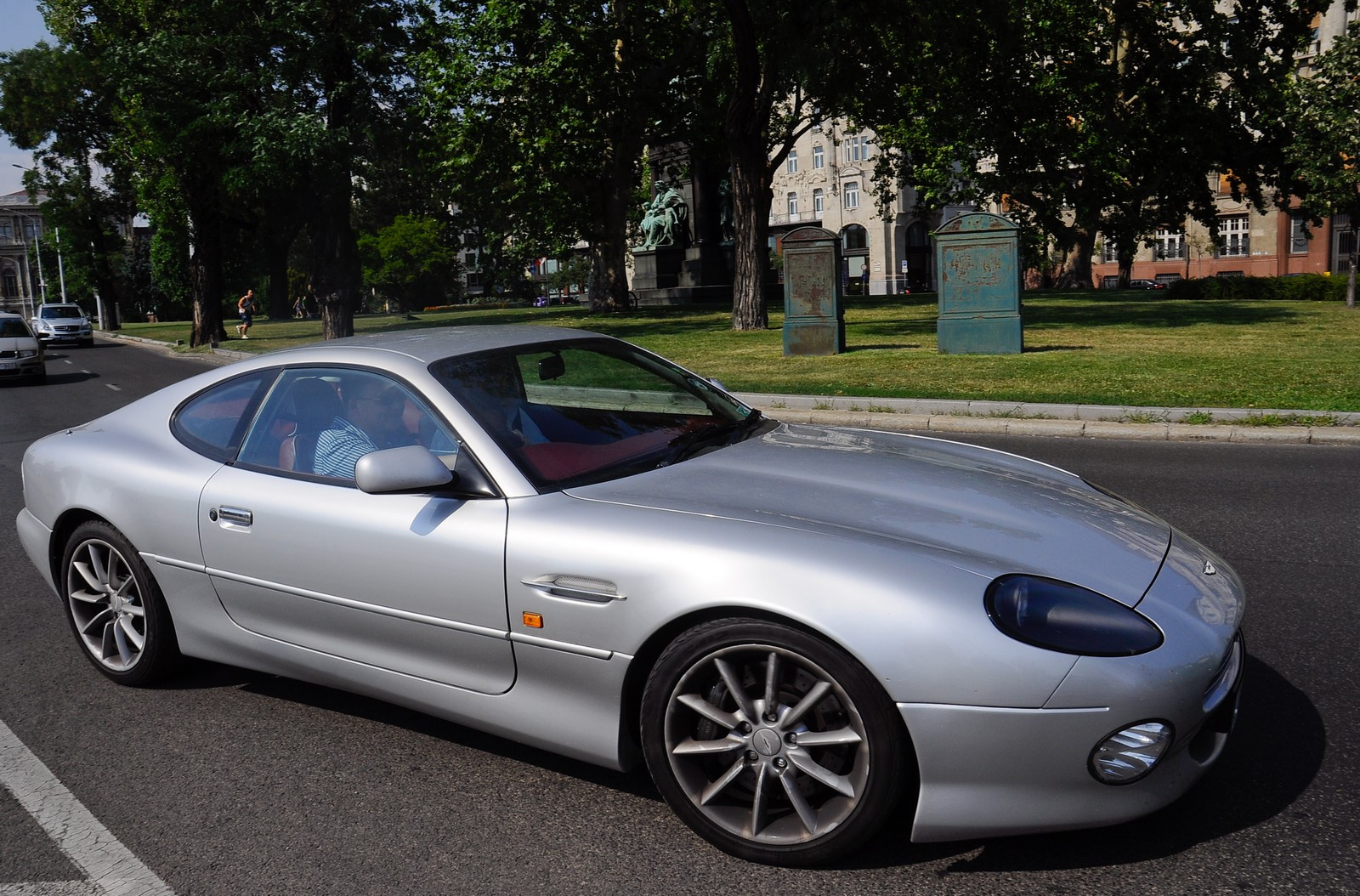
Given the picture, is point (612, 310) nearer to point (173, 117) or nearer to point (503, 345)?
point (173, 117)

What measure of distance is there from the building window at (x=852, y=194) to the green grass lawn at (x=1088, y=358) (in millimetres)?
52877

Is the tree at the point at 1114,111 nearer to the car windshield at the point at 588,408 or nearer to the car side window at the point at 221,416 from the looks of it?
the car windshield at the point at 588,408

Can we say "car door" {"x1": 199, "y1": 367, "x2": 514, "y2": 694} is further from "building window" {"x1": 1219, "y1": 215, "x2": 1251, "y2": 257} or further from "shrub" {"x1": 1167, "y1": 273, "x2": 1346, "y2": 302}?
"building window" {"x1": 1219, "y1": 215, "x2": 1251, "y2": 257}

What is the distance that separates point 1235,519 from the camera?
6.49 metres

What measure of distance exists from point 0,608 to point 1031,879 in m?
5.18

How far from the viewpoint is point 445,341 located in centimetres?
414

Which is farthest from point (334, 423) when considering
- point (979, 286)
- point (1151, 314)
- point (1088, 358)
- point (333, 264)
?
point (333, 264)

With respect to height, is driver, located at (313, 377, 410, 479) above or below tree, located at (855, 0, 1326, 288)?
below

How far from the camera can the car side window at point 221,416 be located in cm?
413

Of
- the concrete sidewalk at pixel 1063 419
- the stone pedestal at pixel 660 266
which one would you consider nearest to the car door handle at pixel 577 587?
the concrete sidewalk at pixel 1063 419

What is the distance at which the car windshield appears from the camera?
3562 millimetres

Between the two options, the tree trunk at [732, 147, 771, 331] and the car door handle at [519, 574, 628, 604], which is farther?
the tree trunk at [732, 147, 771, 331]

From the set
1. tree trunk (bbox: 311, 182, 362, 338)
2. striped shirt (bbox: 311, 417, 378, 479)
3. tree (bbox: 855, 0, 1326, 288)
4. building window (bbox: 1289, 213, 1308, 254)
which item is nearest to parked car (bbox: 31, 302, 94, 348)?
tree trunk (bbox: 311, 182, 362, 338)

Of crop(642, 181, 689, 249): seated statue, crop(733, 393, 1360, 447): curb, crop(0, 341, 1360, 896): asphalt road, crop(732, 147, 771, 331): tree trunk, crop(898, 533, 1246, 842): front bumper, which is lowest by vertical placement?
crop(0, 341, 1360, 896): asphalt road
